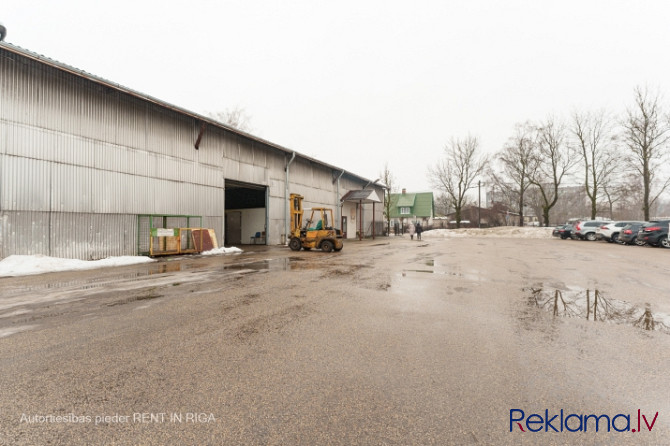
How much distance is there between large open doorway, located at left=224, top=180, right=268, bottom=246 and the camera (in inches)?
859

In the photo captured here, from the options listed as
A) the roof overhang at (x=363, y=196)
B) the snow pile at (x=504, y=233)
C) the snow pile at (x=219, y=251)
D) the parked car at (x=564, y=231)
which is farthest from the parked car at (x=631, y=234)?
the snow pile at (x=219, y=251)

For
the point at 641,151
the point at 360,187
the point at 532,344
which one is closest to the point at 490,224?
the point at 641,151

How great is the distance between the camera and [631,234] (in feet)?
70.7

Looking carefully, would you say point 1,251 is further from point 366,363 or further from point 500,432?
point 500,432

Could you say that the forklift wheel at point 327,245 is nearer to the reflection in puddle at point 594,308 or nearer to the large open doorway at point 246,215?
the large open doorway at point 246,215

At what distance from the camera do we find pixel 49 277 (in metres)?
8.44

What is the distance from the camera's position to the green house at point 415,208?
58781 mm

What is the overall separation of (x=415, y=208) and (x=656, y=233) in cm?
4061

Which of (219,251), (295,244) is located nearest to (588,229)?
(295,244)

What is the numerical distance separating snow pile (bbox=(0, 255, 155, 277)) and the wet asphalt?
399 cm

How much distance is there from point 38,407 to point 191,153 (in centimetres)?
1530

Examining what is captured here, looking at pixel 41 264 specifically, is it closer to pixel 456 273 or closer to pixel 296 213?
pixel 296 213

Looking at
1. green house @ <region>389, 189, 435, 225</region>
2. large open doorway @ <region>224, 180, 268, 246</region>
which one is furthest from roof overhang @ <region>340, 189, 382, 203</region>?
green house @ <region>389, 189, 435, 225</region>

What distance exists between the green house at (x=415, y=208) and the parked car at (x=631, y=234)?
35984 millimetres
